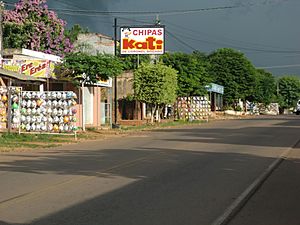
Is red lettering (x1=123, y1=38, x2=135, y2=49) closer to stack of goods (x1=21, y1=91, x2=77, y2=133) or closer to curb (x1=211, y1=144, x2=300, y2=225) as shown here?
stack of goods (x1=21, y1=91, x2=77, y2=133)

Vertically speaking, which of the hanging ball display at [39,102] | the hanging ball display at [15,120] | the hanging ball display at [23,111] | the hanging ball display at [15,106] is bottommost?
the hanging ball display at [15,120]

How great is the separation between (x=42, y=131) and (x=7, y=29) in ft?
78.5

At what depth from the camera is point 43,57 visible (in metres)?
32.0

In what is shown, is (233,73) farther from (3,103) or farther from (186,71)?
(3,103)

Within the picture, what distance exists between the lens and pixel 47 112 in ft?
79.8

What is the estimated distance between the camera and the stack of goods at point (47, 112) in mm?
24078

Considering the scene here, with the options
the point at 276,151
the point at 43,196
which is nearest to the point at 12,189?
the point at 43,196

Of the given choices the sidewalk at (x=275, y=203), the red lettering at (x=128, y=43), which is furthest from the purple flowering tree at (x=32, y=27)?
the sidewalk at (x=275, y=203)

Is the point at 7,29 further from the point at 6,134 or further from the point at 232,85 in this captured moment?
the point at 232,85

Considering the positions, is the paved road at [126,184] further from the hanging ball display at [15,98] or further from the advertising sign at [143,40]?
the advertising sign at [143,40]

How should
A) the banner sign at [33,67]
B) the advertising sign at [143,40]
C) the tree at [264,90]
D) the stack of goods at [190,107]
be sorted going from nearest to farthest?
the banner sign at [33,67]
the advertising sign at [143,40]
the stack of goods at [190,107]
the tree at [264,90]

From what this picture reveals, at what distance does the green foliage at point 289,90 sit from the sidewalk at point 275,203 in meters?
114

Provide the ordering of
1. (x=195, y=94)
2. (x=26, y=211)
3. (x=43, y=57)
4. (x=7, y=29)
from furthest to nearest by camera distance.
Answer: (x=195, y=94), (x=7, y=29), (x=43, y=57), (x=26, y=211)

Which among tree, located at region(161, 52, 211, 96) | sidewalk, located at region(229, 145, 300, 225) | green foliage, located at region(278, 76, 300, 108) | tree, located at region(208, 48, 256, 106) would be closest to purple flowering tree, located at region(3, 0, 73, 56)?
tree, located at region(161, 52, 211, 96)
